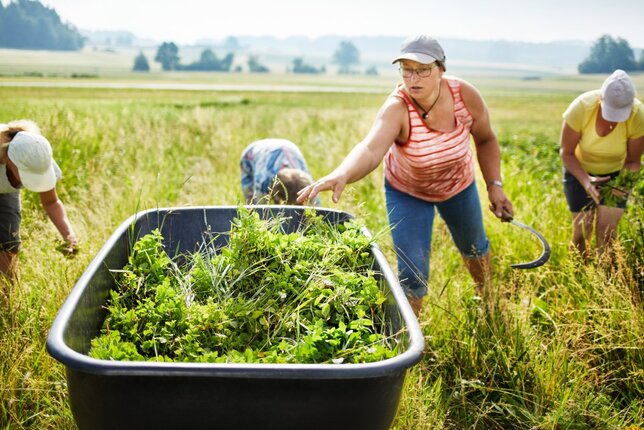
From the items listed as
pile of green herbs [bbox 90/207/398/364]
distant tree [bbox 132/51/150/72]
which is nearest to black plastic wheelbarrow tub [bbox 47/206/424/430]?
pile of green herbs [bbox 90/207/398/364]

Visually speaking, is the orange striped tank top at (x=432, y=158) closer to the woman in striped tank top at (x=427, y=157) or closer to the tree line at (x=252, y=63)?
the woman in striped tank top at (x=427, y=157)

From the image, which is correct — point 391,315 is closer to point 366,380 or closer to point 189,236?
point 366,380

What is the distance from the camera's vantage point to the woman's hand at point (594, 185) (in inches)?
156

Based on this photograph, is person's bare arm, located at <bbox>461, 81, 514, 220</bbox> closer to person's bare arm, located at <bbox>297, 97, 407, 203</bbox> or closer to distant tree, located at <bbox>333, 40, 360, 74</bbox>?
person's bare arm, located at <bbox>297, 97, 407, 203</bbox>

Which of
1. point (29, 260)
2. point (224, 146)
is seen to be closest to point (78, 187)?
point (29, 260)

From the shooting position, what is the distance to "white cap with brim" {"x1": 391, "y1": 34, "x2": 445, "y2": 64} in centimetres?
275

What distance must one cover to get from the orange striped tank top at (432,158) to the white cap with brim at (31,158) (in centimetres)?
181

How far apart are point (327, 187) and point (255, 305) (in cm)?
65

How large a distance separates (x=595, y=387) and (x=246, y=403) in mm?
2354

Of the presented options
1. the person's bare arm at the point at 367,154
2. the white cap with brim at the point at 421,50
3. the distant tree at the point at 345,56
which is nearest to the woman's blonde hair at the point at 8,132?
the person's bare arm at the point at 367,154

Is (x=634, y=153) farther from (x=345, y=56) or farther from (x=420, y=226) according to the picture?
(x=345, y=56)

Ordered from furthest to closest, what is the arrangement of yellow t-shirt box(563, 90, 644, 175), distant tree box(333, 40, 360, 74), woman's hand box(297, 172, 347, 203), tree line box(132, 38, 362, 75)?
distant tree box(333, 40, 360, 74), tree line box(132, 38, 362, 75), yellow t-shirt box(563, 90, 644, 175), woman's hand box(297, 172, 347, 203)

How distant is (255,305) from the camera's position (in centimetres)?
185

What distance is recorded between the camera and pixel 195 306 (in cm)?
182
